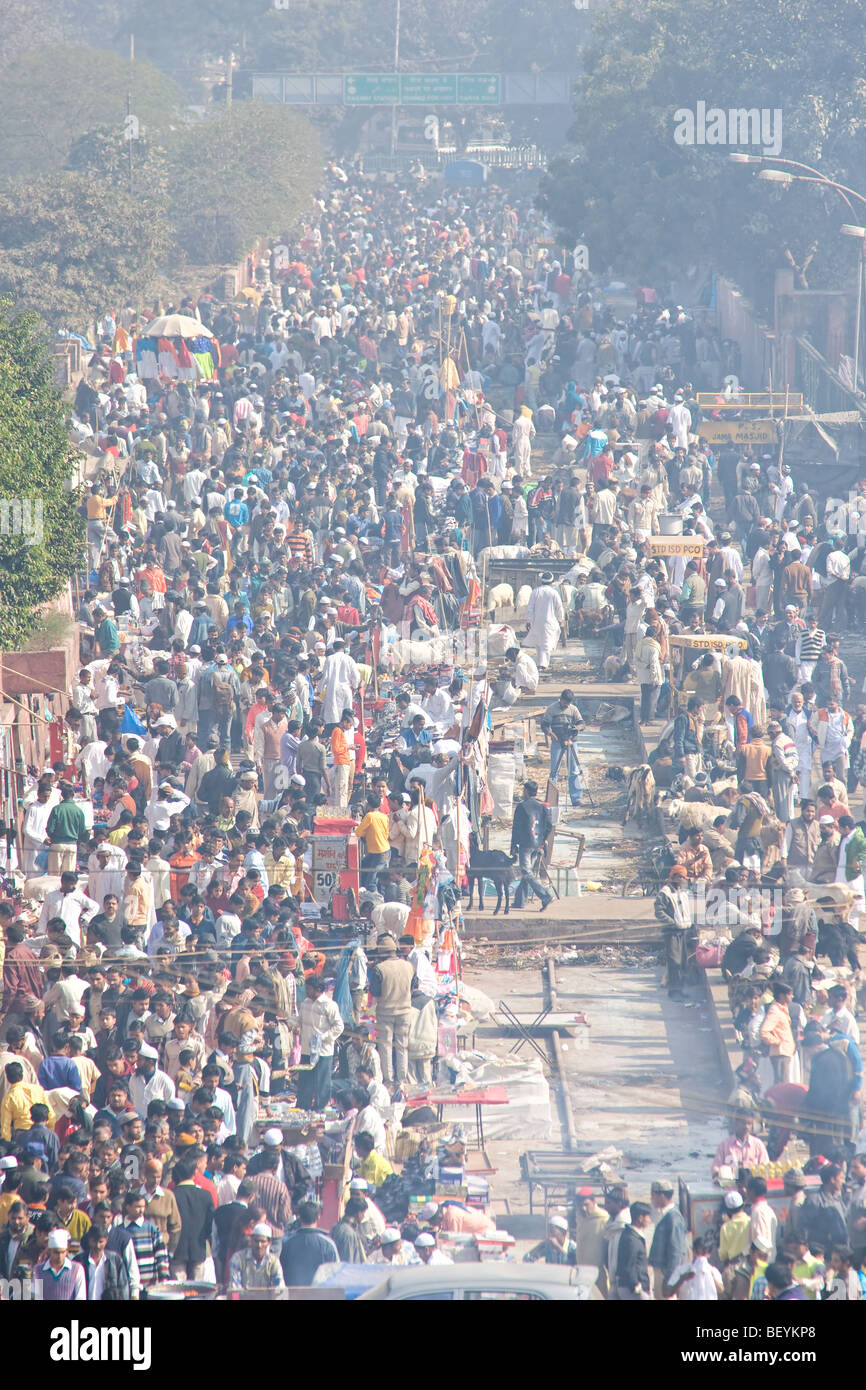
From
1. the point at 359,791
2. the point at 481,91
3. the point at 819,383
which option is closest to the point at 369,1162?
the point at 359,791

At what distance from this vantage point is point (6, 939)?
12648 millimetres

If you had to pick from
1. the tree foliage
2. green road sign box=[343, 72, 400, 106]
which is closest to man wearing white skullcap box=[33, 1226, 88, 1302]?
the tree foliage

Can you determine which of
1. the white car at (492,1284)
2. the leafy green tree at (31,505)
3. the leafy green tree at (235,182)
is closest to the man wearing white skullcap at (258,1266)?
the white car at (492,1284)

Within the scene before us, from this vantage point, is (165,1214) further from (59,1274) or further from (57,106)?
(57,106)

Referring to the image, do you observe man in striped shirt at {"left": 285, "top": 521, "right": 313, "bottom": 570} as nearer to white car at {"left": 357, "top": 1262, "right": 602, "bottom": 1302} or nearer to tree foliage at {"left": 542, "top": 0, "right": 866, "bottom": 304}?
white car at {"left": 357, "top": 1262, "right": 602, "bottom": 1302}

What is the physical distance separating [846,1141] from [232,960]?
377 cm

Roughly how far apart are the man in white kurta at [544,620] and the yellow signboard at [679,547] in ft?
4.03

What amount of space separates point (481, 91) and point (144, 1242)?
2699 inches

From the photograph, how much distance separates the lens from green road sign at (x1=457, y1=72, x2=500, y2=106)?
241 feet

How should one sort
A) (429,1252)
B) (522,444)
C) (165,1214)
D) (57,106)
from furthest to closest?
(57,106), (522,444), (429,1252), (165,1214)

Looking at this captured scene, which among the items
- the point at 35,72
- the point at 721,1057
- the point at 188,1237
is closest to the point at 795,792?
the point at 721,1057

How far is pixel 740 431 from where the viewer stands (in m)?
28.3

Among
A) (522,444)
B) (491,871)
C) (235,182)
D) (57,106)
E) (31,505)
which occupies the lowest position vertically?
(491,871)

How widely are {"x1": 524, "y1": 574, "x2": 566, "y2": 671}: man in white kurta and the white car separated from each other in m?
12.5
